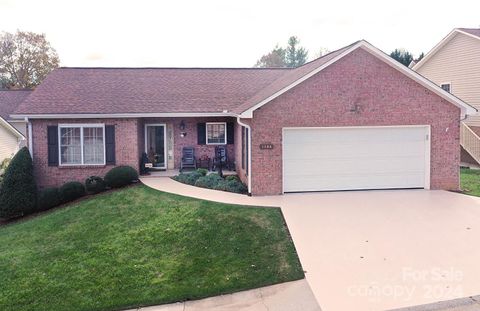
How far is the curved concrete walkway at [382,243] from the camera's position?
6.52 meters

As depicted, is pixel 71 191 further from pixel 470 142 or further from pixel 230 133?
pixel 470 142

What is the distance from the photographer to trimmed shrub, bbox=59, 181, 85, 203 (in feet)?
48.9

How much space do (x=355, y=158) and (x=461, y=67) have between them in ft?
40.1

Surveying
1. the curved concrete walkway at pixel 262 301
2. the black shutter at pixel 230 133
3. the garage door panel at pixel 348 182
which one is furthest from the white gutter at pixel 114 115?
the curved concrete walkway at pixel 262 301

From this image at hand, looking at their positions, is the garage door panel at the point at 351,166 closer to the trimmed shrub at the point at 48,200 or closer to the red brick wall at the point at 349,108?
the red brick wall at the point at 349,108

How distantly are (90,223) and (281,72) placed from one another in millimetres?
13344

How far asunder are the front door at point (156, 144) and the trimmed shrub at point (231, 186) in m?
4.50

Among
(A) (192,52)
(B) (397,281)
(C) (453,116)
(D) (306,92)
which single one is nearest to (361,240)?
(B) (397,281)

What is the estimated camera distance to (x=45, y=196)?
48.4 ft

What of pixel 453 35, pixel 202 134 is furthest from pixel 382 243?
pixel 453 35

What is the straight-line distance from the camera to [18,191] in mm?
14469

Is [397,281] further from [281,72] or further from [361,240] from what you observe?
[281,72]

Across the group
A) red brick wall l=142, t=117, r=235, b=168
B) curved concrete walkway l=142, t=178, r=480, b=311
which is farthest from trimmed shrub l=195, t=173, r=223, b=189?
red brick wall l=142, t=117, r=235, b=168

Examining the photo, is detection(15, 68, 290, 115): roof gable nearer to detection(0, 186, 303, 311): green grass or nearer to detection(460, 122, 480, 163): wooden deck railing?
detection(0, 186, 303, 311): green grass
